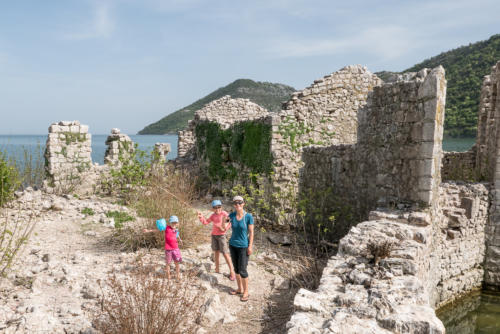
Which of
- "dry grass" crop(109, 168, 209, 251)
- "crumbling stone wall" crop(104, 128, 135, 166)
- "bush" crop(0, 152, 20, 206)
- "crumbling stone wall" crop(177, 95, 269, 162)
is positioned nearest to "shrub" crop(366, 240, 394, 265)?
"dry grass" crop(109, 168, 209, 251)

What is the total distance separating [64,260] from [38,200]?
4697 millimetres

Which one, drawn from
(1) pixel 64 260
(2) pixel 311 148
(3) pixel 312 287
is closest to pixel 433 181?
(3) pixel 312 287

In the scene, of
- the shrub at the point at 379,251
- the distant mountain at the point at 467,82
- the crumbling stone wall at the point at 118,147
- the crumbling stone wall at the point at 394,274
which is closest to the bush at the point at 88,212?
the crumbling stone wall at the point at 118,147

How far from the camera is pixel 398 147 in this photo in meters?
5.92

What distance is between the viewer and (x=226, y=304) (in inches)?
203

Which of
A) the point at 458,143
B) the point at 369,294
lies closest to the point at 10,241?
the point at 369,294

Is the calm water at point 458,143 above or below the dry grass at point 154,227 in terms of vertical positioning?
above

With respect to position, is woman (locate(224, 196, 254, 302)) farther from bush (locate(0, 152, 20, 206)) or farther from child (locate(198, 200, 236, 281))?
bush (locate(0, 152, 20, 206))

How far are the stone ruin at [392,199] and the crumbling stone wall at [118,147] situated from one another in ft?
19.5

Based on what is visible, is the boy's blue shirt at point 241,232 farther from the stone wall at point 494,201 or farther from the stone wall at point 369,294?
the stone wall at point 494,201

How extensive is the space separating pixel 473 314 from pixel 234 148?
8176 mm

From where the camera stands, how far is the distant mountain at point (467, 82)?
2742 centimetres

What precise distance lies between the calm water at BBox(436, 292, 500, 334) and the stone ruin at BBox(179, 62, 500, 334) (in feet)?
0.76

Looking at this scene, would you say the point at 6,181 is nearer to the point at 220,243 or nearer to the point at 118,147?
the point at 118,147
